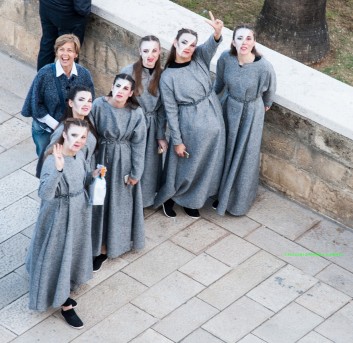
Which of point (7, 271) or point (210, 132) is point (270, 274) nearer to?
point (210, 132)

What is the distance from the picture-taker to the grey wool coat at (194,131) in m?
9.07

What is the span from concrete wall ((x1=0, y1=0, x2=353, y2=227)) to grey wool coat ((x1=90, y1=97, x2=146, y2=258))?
47.4 inches

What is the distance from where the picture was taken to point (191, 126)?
30.3ft

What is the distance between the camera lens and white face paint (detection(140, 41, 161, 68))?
29.2ft

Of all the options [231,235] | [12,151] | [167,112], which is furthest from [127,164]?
[12,151]

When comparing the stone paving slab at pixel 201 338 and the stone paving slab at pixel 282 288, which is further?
the stone paving slab at pixel 282 288

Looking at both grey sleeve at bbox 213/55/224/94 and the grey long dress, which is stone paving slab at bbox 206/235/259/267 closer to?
the grey long dress

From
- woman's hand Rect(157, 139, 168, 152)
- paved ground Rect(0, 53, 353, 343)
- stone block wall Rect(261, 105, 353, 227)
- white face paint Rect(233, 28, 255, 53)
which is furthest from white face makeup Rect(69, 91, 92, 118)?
stone block wall Rect(261, 105, 353, 227)

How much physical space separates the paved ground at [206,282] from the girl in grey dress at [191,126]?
0.26 m

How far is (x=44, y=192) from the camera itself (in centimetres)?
811

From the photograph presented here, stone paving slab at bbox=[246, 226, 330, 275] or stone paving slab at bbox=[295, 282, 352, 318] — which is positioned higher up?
stone paving slab at bbox=[295, 282, 352, 318]

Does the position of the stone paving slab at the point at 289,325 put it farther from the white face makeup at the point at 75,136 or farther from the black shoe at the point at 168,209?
the white face makeup at the point at 75,136

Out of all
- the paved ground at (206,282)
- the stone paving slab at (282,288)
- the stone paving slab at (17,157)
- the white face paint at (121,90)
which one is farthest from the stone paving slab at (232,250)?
the stone paving slab at (17,157)

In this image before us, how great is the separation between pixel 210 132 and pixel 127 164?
76 centimetres
